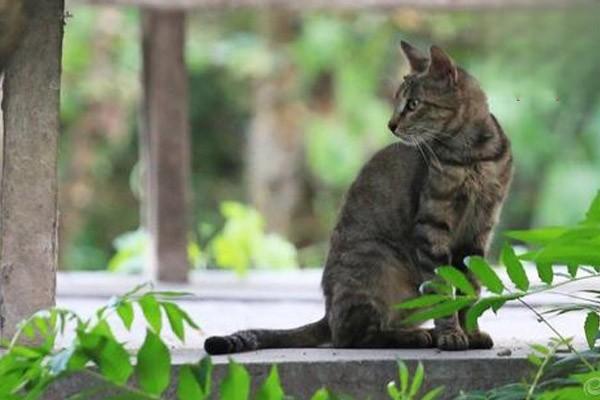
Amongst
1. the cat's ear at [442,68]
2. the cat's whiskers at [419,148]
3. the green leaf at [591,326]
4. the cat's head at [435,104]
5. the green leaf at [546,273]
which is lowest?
the green leaf at [591,326]

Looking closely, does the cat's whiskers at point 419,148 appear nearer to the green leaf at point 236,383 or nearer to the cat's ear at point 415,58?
the cat's ear at point 415,58

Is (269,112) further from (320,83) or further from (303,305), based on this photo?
(303,305)

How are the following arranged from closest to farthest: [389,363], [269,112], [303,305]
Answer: [389,363]
[303,305]
[269,112]

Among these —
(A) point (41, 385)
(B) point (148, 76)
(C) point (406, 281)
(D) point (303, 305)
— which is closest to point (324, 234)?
(B) point (148, 76)

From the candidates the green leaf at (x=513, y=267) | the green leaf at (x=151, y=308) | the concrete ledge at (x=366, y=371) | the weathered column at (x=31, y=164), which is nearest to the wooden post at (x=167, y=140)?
the weathered column at (x=31, y=164)

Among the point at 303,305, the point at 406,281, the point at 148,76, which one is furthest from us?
the point at 148,76

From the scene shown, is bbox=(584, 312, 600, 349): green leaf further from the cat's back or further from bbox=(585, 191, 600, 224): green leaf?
the cat's back

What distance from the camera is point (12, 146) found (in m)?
3.82

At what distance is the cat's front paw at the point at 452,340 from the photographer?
3.93m

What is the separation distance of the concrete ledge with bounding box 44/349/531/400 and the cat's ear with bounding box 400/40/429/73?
3.20 feet

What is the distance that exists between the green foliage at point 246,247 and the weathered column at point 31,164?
12.8 ft

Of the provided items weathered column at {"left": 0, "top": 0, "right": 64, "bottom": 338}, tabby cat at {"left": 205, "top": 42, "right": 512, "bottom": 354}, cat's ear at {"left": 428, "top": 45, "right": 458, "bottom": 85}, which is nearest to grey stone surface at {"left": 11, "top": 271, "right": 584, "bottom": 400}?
tabby cat at {"left": 205, "top": 42, "right": 512, "bottom": 354}

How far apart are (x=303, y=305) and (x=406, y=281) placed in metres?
1.63

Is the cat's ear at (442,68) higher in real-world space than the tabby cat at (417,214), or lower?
higher
